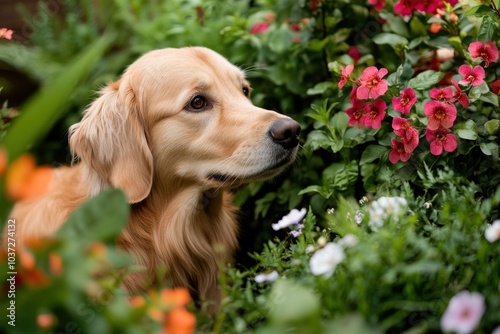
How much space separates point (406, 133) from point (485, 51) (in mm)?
527

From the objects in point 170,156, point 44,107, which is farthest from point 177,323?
point 170,156

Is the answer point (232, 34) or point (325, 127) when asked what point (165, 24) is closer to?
point (232, 34)

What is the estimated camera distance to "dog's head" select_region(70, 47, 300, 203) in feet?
9.63

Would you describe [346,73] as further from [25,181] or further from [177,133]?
[25,181]

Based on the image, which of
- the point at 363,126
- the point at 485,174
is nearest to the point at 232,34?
the point at 363,126

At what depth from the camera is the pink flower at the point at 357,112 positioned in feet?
10.0

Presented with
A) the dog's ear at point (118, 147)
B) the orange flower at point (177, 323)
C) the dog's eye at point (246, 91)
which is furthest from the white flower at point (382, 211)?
the dog's eye at point (246, 91)

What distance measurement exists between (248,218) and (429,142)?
1492 mm

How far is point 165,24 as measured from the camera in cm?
502

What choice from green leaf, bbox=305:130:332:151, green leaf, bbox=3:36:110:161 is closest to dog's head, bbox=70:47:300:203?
green leaf, bbox=305:130:332:151

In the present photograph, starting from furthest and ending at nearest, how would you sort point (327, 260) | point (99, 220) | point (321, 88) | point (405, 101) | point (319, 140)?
point (321, 88) < point (319, 140) < point (405, 101) < point (327, 260) < point (99, 220)

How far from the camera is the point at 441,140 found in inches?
113

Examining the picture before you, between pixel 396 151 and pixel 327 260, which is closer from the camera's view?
pixel 327 260

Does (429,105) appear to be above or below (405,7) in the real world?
below
